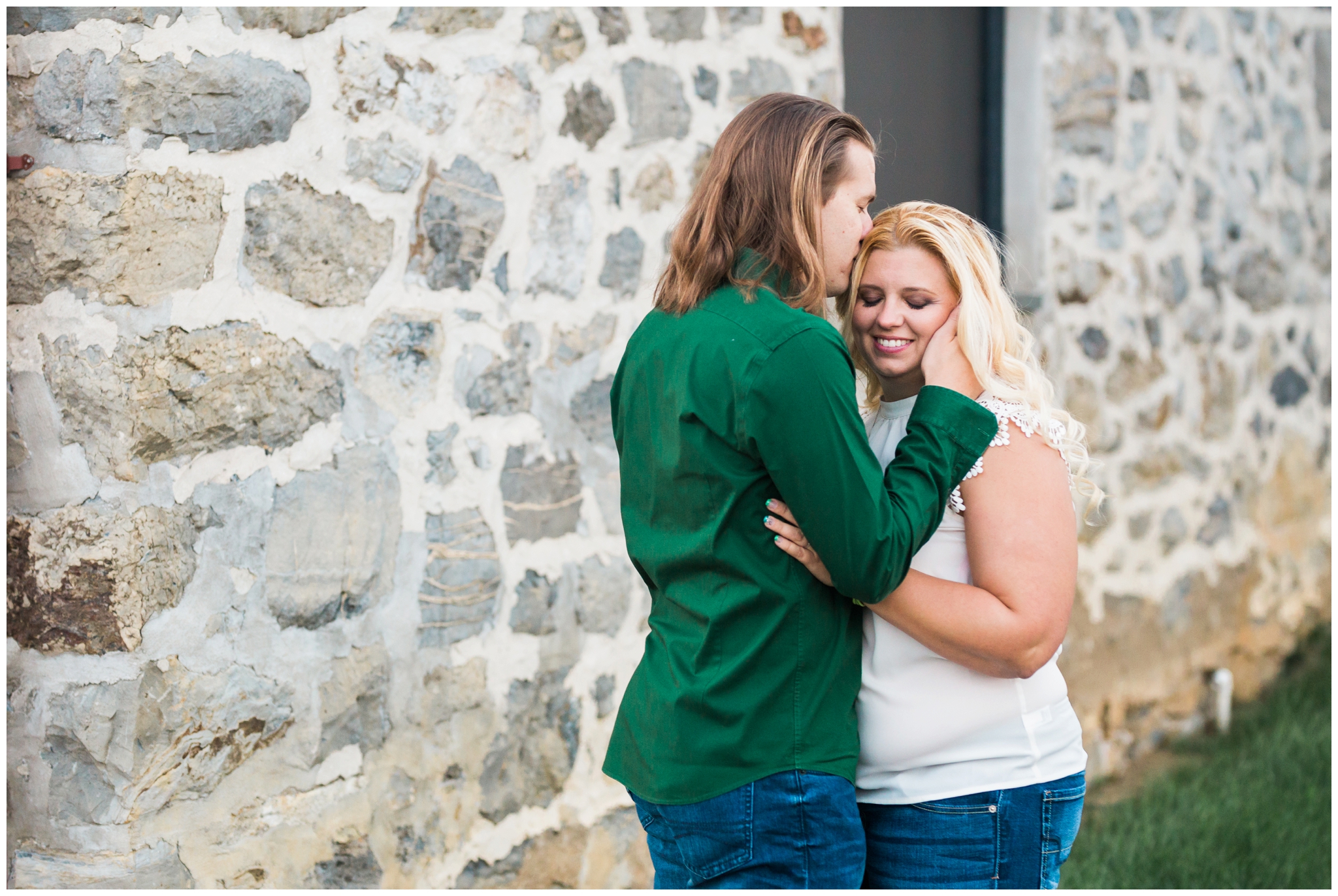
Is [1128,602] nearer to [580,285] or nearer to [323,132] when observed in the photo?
[580,285]

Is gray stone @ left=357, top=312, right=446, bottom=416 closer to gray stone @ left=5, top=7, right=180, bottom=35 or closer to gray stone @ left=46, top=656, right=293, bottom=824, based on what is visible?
gray stone @ left=46, top=656, right=293, bottom=824

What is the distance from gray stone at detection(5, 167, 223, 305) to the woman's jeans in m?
1.68

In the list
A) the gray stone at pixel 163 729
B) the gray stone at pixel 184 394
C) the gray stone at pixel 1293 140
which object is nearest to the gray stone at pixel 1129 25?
the gray stone at pixel 1293 140

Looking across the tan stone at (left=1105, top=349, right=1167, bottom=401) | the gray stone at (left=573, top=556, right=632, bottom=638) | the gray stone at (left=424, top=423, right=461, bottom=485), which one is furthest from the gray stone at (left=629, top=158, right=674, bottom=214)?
the tan stone at (left=1105, top=349, right=1167, bottom=401)

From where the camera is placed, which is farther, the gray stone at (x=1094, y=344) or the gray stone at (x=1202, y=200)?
the gray stone at (x=1202, y=200)

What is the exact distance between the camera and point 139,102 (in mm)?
2129

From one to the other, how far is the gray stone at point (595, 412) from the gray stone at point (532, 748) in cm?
61

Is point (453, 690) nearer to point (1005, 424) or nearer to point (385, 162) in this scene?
point (385, 162)

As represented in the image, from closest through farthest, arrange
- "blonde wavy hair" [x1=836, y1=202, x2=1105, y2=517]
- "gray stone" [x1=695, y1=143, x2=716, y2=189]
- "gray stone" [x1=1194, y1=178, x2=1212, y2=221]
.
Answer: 1. "blonde wavy hair" [x1=836, y1=202, x2=1105, y2=517]
2. "gray stone" [x1=695, y1=143, x2=716, y2=189]
3. "gray stone" [x1=1194, y1=178, x2=1212, y2=221]

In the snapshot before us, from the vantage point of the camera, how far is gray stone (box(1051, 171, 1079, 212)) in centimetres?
425

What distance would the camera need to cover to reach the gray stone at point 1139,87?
446 cm

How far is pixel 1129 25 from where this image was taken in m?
4.44

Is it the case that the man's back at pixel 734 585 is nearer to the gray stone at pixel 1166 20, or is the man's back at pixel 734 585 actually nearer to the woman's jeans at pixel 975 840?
the woman's jeans at pixel 975 840

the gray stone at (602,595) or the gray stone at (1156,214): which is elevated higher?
the gray stone at (1156,214)
